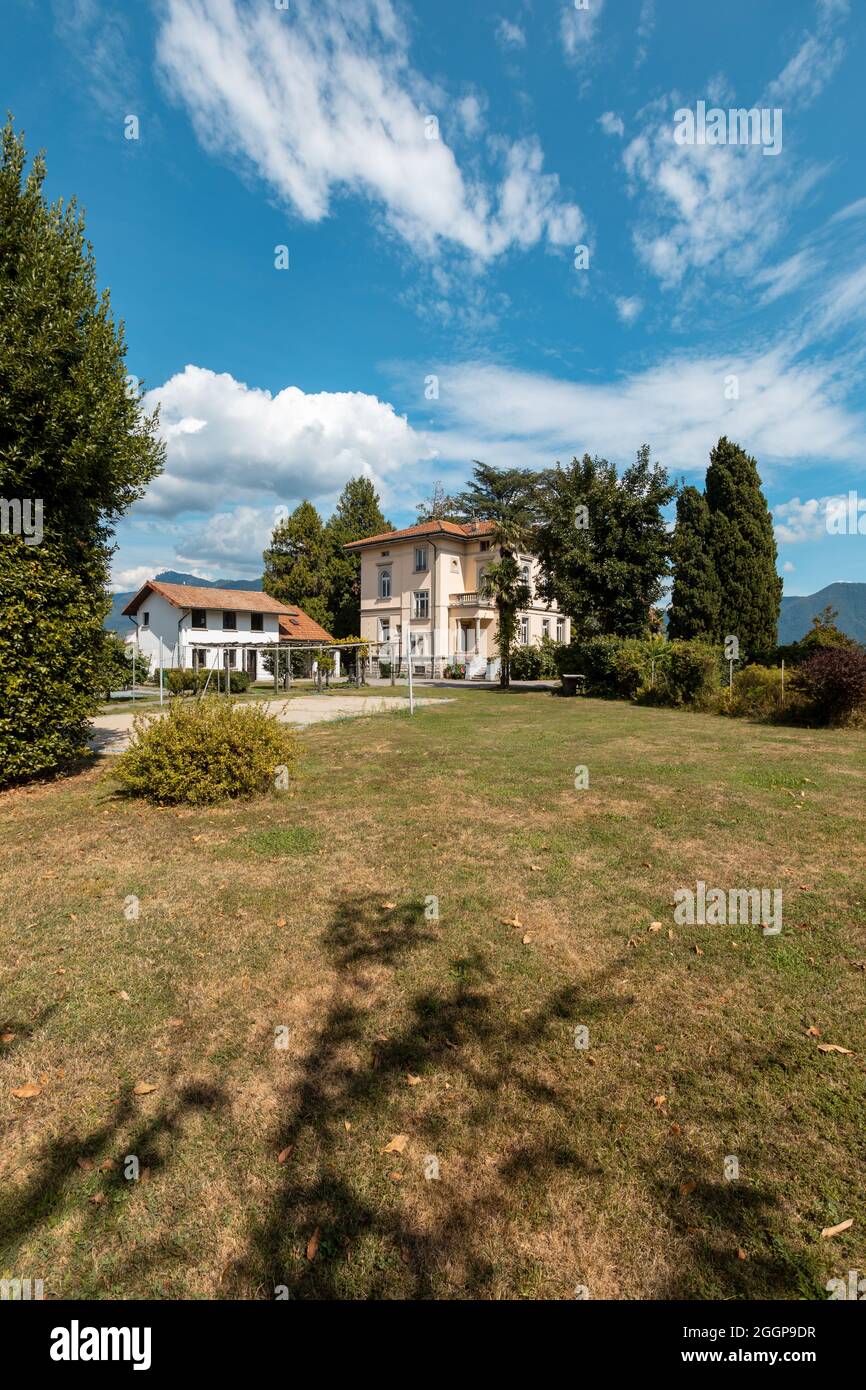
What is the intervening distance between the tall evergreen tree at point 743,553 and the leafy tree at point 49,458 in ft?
83.9

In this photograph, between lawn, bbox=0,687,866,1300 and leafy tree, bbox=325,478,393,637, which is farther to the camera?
leafy tree, bbox=325,478,393,637

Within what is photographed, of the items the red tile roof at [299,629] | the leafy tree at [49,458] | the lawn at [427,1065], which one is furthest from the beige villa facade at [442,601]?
the lawn at [427,1065]

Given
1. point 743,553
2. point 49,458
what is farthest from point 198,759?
point 743,553

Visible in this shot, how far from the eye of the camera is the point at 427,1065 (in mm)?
3057

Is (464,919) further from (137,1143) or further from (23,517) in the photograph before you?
(23,517)

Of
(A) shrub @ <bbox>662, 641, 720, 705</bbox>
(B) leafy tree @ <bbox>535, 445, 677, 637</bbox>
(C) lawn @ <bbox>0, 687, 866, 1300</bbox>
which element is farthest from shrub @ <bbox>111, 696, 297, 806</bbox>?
(B) leafy tree @ <bbox>535, 445, 677, 637</bbox>

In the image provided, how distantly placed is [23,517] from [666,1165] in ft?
33.2

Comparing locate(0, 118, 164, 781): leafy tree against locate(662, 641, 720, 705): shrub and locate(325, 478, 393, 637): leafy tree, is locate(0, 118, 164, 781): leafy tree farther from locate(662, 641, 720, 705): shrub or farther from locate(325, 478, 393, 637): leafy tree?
locate(325, 478, 393, 637): leafy tree

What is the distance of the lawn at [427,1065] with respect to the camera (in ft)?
7.06

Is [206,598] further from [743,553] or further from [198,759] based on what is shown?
[198,759]

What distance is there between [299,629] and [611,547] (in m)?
28.9

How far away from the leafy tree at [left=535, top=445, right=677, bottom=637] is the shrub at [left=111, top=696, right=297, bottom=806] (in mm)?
19660

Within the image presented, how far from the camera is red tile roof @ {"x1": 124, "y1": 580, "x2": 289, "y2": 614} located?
40.5 metres
